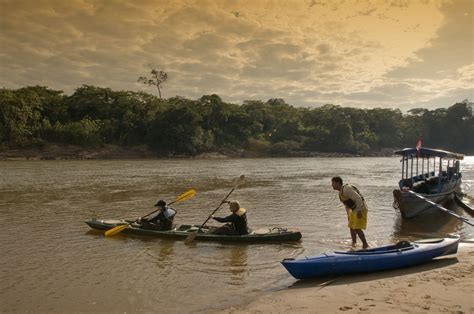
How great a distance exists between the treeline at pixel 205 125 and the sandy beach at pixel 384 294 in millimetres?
65730

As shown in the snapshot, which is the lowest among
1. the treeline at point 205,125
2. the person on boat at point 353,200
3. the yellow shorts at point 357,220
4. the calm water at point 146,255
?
the calm water at point 146,255

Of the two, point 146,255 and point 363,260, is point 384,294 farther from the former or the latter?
point 146,255

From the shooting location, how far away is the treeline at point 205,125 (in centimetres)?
6831

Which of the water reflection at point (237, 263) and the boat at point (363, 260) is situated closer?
the boat at point (363, 260)

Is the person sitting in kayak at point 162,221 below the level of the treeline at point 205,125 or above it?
below

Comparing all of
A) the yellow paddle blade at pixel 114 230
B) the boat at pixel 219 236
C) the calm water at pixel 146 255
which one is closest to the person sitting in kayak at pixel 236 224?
the boat at pixel 219 236

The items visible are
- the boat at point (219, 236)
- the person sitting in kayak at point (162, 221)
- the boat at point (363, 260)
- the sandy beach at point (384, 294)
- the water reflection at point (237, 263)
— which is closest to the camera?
the sandy beach at point (384, 294)

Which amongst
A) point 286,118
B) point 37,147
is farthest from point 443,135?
→ point 37,147

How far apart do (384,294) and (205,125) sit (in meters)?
75.6

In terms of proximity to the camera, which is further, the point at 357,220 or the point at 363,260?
the point at 357,220

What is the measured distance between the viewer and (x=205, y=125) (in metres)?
81.1

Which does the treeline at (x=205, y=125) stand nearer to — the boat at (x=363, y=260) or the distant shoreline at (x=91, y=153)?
the distant shoreline at (x=91, y=153)

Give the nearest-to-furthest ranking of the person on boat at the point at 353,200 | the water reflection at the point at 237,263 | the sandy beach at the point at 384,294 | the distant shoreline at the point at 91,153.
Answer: the sandy beach at the point at 384,294 < the water reflection at the point at 237,263 < the person on boat at the point at 353,200 < the distant shoreline at the point at 91,153

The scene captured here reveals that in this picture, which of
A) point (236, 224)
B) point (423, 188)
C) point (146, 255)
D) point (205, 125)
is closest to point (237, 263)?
point (236, 224)
